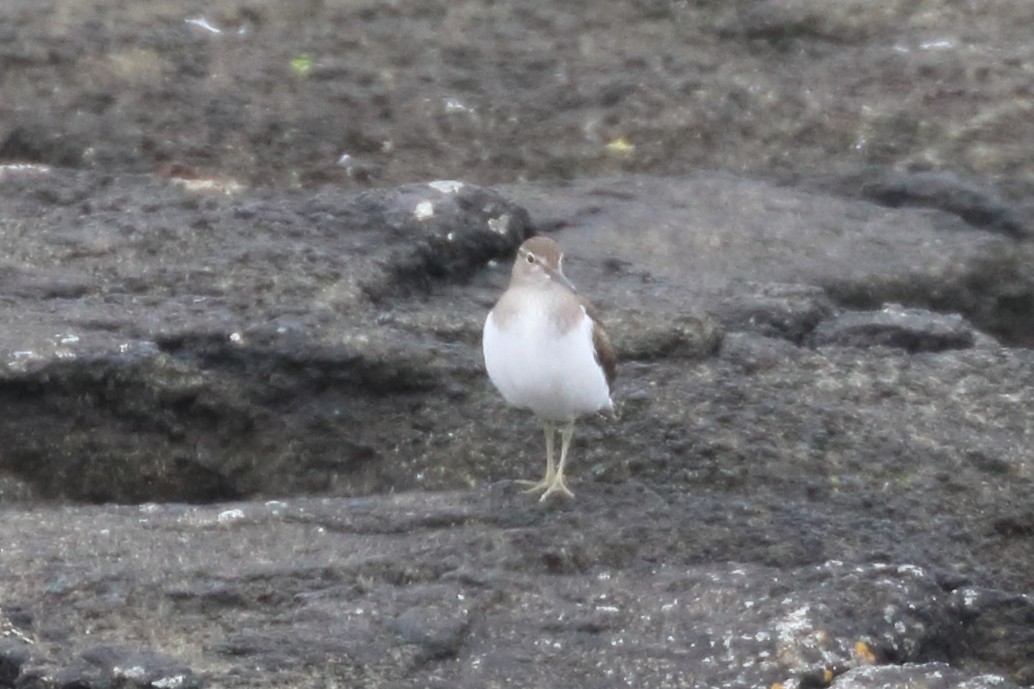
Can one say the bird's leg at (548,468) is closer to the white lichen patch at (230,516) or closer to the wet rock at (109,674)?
the white lichen patch at (230,516)

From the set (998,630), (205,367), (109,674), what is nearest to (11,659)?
(109,674)

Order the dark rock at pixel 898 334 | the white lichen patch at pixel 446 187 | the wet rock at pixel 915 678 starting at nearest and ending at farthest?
the wet rock at pixel 915 678
the dark rock at pixel 898 334
the white lichen patch at pixel 446 187

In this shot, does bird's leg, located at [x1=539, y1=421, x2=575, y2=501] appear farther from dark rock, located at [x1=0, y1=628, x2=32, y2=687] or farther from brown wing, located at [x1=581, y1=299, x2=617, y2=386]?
dark rock, located at [x1=0, y1=628, x2=32, y2=687]

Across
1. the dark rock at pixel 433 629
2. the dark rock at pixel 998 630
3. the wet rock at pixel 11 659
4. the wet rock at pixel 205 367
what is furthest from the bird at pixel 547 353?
the wet rock at pixel 11 659

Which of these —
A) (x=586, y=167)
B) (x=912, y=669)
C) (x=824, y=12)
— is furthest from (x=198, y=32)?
(x=912, y=669)

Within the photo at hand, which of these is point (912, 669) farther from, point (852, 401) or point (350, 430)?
point (350, 430)

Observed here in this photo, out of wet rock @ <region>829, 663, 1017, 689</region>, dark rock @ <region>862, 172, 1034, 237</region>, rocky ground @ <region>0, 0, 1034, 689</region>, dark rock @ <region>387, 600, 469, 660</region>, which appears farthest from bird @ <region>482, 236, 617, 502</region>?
dark rock @ <region>862, 172, 1034, 237</region>
